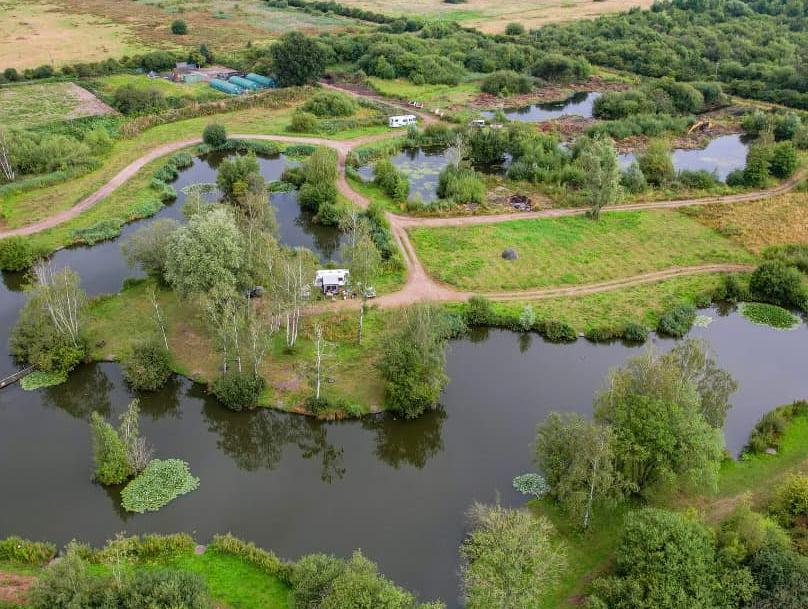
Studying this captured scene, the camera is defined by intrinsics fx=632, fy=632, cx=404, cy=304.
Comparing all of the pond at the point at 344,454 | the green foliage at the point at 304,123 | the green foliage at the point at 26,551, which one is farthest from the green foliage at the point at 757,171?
the green foliage at the point at 26,551

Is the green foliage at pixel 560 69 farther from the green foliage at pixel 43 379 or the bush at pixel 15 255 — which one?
the green foliage at pixel 43 379

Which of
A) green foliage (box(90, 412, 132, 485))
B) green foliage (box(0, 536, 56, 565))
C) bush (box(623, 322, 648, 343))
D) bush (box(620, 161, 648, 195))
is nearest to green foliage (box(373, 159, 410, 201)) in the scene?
bush (box(620, 161, 648, 195))

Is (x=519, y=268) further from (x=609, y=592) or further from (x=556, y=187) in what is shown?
(x=609, y=592)

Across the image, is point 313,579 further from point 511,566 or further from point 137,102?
point 137,102

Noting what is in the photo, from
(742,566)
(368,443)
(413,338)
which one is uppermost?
(413,338)

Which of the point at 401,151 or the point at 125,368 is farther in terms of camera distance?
the point at 401,151

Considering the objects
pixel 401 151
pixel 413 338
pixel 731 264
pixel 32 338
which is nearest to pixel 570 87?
pixel 401 151
